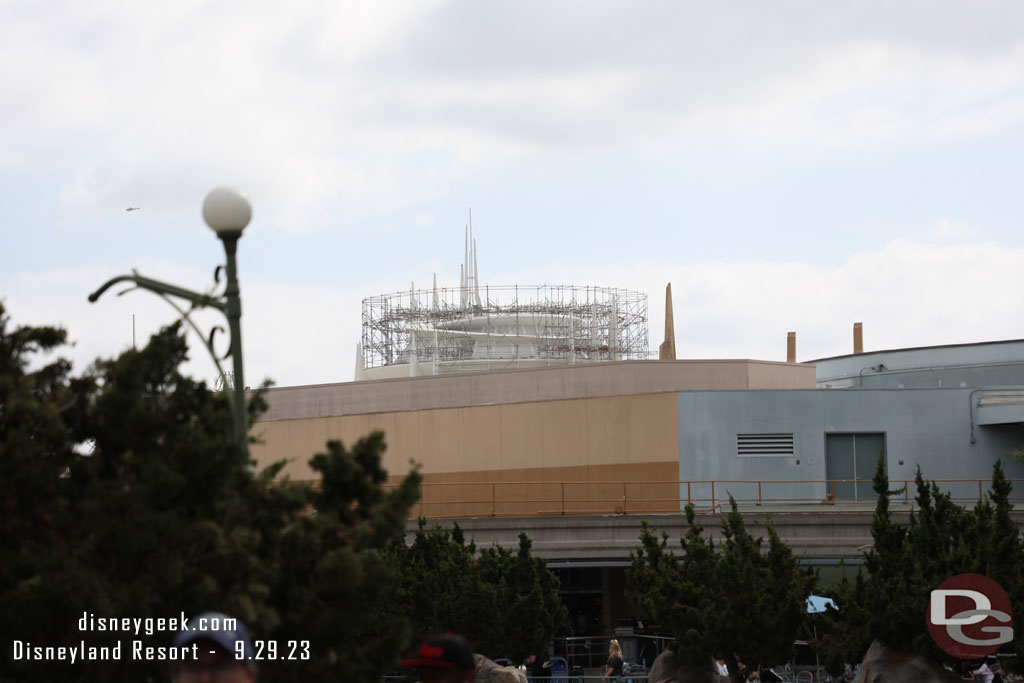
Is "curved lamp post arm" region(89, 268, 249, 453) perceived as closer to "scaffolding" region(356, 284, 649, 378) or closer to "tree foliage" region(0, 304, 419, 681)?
"tree foliage" region(0, 304, 419, 681)

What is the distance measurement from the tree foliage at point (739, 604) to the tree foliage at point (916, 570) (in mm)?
667

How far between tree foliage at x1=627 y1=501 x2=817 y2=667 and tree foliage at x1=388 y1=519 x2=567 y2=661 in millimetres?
3420

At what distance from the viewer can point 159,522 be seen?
959cm

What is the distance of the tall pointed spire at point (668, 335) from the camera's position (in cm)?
6881

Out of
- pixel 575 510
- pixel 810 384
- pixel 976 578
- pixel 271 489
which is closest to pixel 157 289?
pixel 271 489

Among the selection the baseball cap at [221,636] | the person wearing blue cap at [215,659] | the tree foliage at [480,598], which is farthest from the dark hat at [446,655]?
the tree foliage at [480,598]

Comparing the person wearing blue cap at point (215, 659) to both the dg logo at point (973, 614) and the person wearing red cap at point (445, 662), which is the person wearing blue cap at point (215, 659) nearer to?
the person wearing red cap at point (445, 662)

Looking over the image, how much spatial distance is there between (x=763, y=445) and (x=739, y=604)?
54.9 feet

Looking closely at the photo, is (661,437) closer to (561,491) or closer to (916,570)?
(561,491)

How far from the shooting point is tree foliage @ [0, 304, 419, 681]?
9492 millimetres

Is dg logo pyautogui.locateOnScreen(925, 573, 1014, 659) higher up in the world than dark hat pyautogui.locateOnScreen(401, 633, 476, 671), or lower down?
lower down

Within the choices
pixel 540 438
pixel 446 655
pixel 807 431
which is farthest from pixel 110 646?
pixel 540 438

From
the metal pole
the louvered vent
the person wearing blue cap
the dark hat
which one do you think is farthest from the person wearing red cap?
the louvered vent

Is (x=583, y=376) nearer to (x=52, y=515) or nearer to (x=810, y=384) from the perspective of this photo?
(x=810, y=384)
